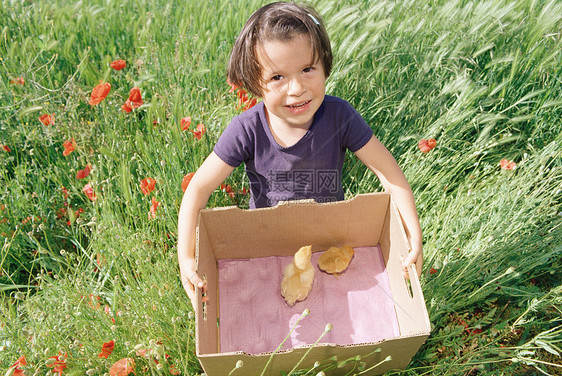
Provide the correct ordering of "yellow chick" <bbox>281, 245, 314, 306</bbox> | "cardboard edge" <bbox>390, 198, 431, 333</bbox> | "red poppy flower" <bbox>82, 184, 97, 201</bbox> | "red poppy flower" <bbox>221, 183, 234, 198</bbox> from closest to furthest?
"cardboard edge" <bbox>390, 198, 431, 333</bbox>, "yellow chick" <bbox>281, 245, 314, 306</bbox>, "red poppy flower" <bbox>82, 184, 97, 201</bbox>, "red poppy flower" <bbox>221, 183, 234, 198</bbox>

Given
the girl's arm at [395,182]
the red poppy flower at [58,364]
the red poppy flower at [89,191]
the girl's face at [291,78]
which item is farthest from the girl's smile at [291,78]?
the red poppy flower at [58,364]

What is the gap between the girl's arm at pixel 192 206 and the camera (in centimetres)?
141

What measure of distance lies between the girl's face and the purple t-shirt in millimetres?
122

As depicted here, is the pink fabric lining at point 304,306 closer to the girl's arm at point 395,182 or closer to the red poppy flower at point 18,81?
the girl's arm at point 395,182

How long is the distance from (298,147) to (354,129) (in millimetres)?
190

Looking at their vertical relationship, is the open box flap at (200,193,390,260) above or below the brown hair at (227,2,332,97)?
below

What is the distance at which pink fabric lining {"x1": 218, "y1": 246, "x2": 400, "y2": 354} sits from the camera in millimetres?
1488

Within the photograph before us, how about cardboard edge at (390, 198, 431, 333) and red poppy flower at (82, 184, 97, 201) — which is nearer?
cardboard edge at (390, 198, 431, 333)

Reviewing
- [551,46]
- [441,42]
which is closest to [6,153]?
[441,42]

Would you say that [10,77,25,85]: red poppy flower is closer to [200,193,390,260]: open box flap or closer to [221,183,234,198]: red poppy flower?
[221,183,234,198]: red poppy flower

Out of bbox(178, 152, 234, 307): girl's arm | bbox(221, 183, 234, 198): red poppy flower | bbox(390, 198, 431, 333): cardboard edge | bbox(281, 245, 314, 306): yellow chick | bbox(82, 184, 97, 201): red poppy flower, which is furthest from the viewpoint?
bbox(221, 183, 234, 198): red poppy flower

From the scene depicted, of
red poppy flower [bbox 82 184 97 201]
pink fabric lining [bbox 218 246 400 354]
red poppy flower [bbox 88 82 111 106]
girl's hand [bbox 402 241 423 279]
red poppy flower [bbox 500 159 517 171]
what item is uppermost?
red poppy flower [bbox 88 82 111 106]

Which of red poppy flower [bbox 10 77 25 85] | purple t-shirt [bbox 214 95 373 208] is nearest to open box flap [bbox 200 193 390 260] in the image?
purple t-shirt [bbox 214 95 373 208]

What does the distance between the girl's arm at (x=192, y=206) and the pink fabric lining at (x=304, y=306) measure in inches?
8.9
